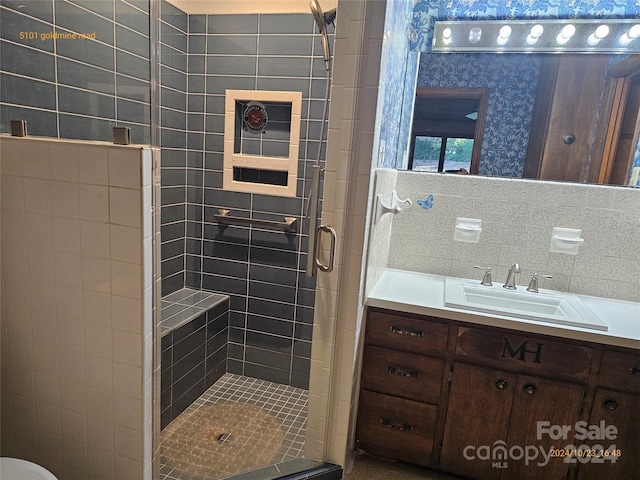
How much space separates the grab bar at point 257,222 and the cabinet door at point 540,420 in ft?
4.41

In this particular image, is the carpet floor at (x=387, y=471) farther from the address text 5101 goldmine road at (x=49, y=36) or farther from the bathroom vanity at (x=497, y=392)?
the address text 5101 goldmine road at (x=49, y=36)

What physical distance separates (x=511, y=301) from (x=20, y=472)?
6.57 ft

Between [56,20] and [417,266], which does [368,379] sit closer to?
[417,266]

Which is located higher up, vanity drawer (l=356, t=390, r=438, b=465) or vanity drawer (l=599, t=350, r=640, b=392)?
vanity drawer (l=599, t=350, r=640, b=392)

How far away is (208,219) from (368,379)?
4.38 feet

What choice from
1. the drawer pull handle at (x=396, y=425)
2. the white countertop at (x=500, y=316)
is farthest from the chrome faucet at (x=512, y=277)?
the drawer pull handle at (x=396, y=425)

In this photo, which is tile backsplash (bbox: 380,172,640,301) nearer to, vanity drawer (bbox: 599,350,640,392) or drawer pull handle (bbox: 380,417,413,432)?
vanity drawer (bbox: 599,350,640,392)

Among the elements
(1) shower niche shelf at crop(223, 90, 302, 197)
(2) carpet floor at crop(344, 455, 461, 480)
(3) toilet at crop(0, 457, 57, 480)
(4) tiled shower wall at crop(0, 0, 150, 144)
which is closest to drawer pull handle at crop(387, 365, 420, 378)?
(2) carpet floor at crop(344, 455, 461, 480)

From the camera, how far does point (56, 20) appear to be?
1.38 meters

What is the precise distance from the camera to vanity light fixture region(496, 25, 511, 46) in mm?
2031

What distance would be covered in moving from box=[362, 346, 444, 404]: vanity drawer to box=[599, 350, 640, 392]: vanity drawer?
2.00 ft

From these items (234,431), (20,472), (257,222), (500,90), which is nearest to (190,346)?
(234,431)

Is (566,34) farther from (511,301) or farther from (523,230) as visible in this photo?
(511,301)

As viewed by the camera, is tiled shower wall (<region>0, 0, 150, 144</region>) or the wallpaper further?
the wallpaper
